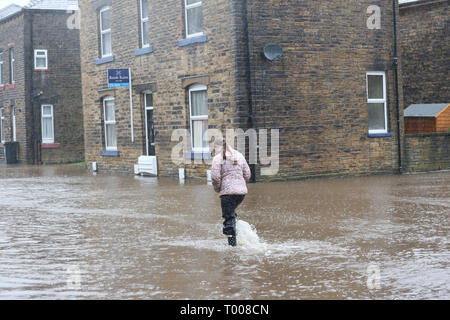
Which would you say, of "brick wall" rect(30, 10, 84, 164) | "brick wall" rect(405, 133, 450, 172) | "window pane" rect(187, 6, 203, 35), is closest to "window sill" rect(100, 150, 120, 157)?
"window pane" rect(187, 6, 203, 35)

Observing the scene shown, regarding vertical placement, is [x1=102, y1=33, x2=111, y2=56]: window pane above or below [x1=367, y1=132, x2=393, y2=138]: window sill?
above

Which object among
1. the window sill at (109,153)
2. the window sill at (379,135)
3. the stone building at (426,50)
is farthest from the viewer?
the stone building at (426,50)

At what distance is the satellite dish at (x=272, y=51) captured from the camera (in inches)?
756

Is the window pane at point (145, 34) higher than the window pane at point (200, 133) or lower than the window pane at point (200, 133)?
higher

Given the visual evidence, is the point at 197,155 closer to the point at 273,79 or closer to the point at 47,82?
the point at 273,79

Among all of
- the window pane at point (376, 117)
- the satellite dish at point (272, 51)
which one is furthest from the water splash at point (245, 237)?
the window pane at point (376, 117)

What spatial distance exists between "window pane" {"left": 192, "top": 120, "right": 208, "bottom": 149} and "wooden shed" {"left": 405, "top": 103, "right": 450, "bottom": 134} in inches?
306

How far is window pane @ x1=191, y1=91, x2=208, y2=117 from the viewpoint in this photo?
20812 mm

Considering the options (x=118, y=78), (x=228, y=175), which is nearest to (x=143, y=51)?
(x=118, y=78)

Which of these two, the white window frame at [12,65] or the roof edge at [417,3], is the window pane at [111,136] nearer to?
the roof edge at [417,3]

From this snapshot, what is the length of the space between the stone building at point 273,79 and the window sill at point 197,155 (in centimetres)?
3

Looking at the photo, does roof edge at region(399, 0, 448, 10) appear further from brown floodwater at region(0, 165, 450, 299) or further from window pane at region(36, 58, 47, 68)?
window pane at region(36, 58, 47, 68)

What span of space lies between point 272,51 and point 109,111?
8.83m
